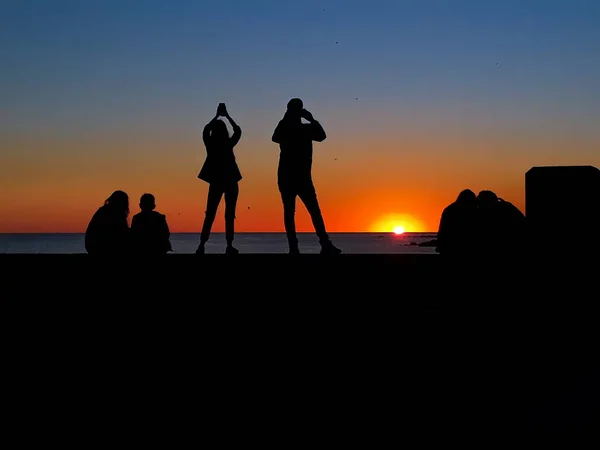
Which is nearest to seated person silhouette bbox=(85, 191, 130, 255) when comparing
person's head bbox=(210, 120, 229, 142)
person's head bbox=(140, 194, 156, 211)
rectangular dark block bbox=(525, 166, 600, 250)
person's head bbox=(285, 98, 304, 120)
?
person's head bbox=(140, 194, 156, 211)

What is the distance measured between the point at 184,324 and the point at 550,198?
147 inches

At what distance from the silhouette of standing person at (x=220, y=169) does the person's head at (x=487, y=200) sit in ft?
13.3

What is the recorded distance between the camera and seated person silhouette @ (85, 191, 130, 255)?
415 inches

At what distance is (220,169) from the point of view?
1279 centimetres

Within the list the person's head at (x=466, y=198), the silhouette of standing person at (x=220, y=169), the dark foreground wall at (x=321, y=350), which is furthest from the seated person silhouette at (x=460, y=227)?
the silhouette of standing person at (x=220, y=169)

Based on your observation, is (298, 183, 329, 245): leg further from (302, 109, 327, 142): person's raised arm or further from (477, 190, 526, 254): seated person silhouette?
(477, 190, 526, 254): seated person silhouette

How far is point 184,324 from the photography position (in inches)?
327

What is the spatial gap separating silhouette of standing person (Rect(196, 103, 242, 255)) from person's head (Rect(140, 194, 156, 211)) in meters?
1.24

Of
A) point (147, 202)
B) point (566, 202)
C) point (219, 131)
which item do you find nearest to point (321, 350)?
point (566, 202)

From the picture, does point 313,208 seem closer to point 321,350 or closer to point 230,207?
point 230,207

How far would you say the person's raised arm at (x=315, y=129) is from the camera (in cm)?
1235

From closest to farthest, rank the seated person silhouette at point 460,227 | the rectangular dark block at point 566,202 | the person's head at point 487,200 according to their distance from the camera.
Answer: the rectangular dark block at point 566,202
the seated person silhouette at point 460,227
the person's head at point 487,200

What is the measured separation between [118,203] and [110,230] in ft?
1.29

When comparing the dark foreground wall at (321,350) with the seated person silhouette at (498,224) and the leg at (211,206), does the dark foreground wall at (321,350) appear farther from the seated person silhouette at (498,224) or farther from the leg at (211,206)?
the leg at (211,206)
